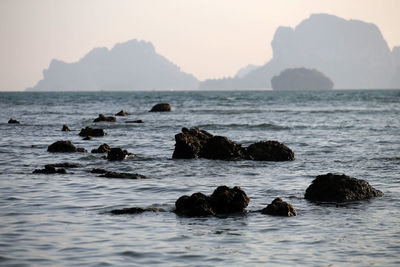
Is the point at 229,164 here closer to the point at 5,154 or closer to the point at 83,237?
the point at 5,154

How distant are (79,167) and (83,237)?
1015 centimetres

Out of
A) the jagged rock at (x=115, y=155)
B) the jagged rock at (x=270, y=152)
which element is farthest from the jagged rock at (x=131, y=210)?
the jagged rock at (x=115, y=155)

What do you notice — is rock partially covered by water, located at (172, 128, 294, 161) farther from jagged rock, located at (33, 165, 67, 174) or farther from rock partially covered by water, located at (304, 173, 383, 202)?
rock partially covered by water, located at (304, 173, 383, 202)

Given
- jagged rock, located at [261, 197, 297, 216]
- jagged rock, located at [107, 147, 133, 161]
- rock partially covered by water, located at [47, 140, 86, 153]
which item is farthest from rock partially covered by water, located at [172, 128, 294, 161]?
jagged rock, located at [261, 197, 297, 216]

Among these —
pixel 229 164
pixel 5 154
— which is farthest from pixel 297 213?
pixel 5 154

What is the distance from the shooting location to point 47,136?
3528 centimetres

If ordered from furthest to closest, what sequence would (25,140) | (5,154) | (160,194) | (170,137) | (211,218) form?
(170,137) < (25,140) < (5,154) < (160,194) < (211,218)

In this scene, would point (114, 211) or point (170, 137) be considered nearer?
point (114, 211)

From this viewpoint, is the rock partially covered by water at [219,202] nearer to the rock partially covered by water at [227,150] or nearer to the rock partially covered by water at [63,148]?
the rock partially covered by water at [227,150]

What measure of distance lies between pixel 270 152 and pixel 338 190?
7.94 metres

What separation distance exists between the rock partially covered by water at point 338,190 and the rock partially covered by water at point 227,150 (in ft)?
24.4

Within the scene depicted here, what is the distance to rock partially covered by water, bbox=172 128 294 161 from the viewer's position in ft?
74.0

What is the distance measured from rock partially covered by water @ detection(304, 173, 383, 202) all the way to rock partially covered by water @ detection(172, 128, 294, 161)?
24.4ft

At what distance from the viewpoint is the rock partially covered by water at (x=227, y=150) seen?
22562 mm
